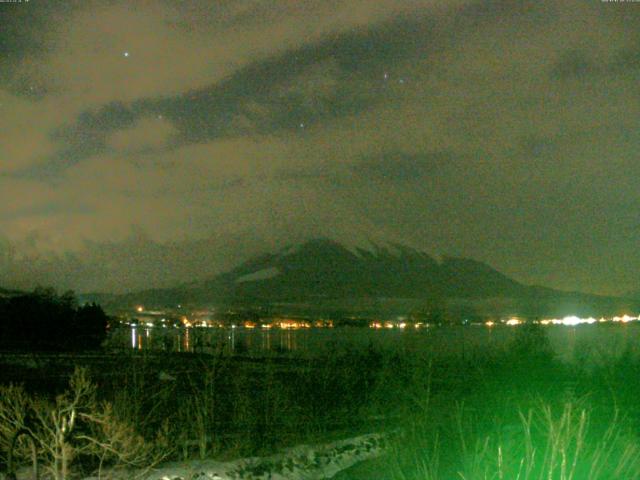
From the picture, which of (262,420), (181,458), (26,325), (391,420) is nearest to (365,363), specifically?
(391,420)

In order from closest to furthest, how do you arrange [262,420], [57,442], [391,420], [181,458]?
[57,442] < [181,458] < [262,420] < [391,420]

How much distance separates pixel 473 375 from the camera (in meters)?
22.3

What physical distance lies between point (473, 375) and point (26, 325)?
52919mm

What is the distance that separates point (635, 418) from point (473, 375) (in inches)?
268

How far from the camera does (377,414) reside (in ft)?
66.4

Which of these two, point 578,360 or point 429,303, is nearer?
point 578,360

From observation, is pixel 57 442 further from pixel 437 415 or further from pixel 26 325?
pixel 26 325

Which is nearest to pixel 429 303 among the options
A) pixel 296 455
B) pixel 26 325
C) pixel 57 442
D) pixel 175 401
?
pixel 175 401

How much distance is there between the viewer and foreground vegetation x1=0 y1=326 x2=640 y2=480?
32.7 ft

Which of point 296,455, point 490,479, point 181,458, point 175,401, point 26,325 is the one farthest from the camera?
point 26,325

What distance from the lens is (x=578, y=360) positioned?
23125mm

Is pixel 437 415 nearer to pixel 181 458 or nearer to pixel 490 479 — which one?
pixel 181 458

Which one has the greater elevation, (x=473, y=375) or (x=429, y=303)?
(x=429, y=303)

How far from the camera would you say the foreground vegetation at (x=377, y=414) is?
32.7ft
